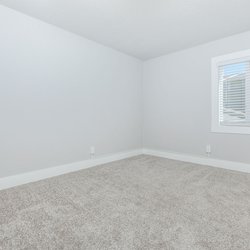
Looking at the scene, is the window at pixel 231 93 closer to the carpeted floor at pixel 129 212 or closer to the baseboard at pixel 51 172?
the carpeted floor at pixel 129 212

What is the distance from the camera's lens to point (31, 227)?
1.36m

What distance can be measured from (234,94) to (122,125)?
2.05 m

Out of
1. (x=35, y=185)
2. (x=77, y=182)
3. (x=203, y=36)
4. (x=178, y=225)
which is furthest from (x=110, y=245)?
(x=203, y=36)

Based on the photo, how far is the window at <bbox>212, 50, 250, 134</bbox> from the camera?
107 inches

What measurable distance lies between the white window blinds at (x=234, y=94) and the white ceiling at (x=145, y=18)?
1.82 feet

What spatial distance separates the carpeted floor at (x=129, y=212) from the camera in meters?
1.20

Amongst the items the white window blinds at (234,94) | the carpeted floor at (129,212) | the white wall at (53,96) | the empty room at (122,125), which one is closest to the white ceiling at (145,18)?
the empty room at (122,125)

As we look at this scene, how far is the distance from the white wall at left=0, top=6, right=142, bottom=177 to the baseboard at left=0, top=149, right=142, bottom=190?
0.07 m

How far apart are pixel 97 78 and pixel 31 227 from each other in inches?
A: 94.2

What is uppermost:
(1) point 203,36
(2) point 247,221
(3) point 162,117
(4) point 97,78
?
(1) point 203,36

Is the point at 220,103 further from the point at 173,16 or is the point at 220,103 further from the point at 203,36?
the point at 173,16

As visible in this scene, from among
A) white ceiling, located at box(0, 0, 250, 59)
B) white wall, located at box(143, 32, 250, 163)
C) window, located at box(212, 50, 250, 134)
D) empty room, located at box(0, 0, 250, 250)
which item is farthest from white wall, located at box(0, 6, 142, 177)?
window, located at box(212, 50, 250, 134)

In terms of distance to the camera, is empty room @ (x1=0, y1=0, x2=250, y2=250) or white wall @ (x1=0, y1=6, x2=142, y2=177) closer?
empty room @ (x1=0, y1=0, x2=250, y2=250)

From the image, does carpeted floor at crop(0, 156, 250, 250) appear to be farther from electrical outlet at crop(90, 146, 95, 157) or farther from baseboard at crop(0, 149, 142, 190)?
electrical outlet at crop(90, 146, 95, 157)
